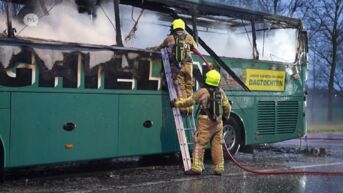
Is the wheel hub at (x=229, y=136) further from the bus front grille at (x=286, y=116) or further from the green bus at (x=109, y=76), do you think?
the bus front grille at (x=286, y=116)

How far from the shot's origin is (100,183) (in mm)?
8133

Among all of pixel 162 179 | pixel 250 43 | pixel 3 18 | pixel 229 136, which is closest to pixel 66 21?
pixel 3 18

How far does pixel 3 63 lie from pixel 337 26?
3294 cm

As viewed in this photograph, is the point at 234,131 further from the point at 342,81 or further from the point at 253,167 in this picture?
the point at 342,81

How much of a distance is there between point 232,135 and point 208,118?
2.31m

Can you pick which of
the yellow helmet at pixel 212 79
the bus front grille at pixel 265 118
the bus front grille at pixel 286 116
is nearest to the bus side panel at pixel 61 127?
the yellow helmet at pixel 212 79

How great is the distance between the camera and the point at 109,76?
28.4 ft

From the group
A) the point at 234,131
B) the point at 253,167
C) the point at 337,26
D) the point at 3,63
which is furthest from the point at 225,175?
the point at 337,26

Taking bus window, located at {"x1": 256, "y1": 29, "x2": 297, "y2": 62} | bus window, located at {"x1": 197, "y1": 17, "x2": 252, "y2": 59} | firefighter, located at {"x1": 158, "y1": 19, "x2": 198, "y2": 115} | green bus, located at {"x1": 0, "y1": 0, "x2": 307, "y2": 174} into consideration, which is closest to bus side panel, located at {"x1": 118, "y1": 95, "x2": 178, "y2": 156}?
green bus, located at {"x1": 0, "y1": 0, "x2": 307, "y2": 174}

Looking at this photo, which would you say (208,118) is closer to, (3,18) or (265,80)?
(265,80)

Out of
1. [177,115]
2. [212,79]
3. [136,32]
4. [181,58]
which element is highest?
[136,32]

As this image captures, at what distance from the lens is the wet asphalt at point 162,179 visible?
7.80 meters

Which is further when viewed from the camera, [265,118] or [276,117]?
[276,117]

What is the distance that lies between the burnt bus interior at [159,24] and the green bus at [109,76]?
18 millimetres
